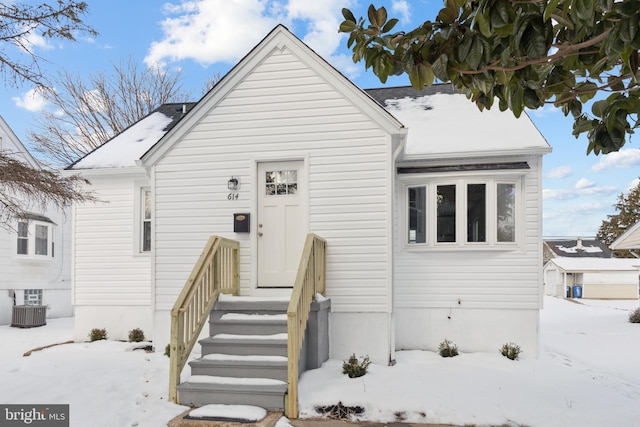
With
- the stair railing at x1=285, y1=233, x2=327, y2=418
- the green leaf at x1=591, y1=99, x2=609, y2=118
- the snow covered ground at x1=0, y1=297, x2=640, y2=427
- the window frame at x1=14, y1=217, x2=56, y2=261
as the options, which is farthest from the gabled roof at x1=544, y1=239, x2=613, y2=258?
the green leaf at x1=591, y1=99, x2=609, y2=118

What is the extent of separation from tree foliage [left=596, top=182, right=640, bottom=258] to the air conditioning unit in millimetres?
35979

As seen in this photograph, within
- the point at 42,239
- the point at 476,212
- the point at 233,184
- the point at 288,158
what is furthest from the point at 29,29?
the point at 42,239

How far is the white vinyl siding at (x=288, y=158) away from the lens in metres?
6.78

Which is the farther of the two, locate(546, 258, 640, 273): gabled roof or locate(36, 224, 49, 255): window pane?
locate(546, 258, 640, 273): gabled roof

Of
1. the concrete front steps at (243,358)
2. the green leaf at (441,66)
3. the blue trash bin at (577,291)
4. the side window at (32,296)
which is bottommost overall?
the blue trash bin at (577,291)

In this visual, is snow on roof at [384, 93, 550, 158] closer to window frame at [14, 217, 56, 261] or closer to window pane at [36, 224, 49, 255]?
window frame at [14, 217, 56, 261]

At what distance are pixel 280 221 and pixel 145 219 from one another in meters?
3.67

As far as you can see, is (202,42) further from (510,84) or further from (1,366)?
(510,84)

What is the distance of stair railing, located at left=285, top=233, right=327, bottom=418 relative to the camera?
4770mm

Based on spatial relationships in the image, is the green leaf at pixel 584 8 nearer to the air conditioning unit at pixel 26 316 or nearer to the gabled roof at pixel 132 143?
the gabled roof at pixel 132 143

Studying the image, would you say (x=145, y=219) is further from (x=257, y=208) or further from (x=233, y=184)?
(x=257, y=208)

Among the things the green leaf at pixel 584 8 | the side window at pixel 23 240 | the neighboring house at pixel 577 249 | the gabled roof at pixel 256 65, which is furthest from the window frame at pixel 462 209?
the neighboring house at pixel 577 249

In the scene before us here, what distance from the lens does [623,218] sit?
116ft

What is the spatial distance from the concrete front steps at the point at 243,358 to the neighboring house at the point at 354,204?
0.83m
